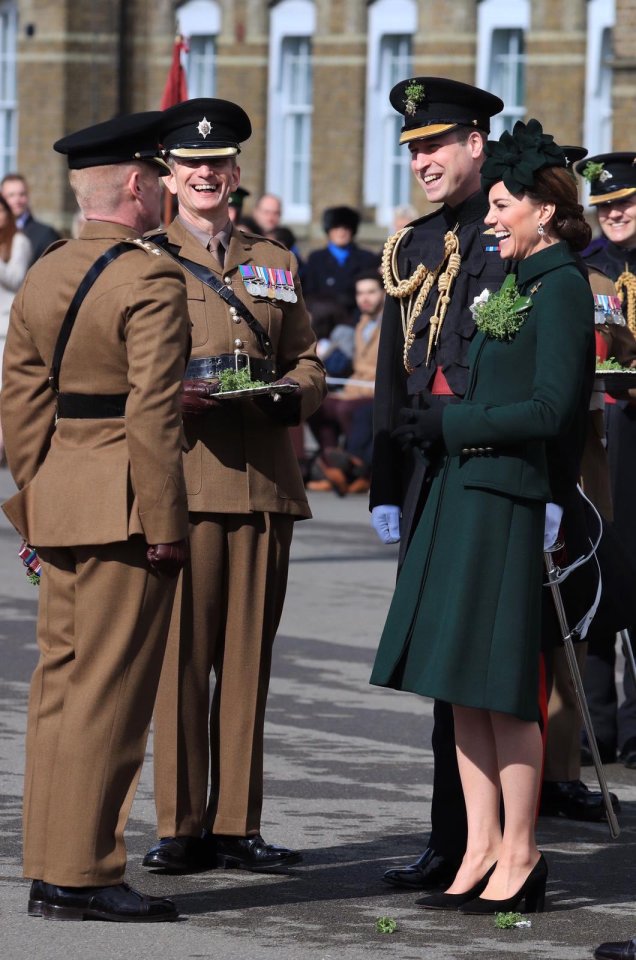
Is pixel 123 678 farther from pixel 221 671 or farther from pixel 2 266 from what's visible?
pixel 2 266

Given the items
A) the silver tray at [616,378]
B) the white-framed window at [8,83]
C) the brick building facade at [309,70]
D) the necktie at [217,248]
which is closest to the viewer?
the necktie at [217,248]

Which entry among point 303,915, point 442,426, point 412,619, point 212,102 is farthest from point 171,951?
point 212,102

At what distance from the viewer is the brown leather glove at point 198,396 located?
21.8 ft

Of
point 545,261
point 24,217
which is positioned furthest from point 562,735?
point 24,217

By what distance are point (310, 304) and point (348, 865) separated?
550 inches

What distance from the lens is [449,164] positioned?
6.71m

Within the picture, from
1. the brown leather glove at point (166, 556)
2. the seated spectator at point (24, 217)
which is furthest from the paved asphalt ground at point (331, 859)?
the seated spectator at point (24, 217)

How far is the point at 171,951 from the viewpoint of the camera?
5.86 meters

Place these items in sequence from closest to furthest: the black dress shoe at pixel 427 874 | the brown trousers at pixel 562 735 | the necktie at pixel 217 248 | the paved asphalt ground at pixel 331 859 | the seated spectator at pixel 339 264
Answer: the paved asphalt ground at pixel 331 859
the black dress shoe at pixel 427 874
the necktie at pixel 217 248
the brown trousers at pixel 562 735
the seated spectator at pixel 339 264

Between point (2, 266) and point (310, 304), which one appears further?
point (310, 304)

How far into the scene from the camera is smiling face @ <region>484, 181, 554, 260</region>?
6.20m

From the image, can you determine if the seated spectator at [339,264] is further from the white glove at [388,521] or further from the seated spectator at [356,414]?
the white glove at [388,521]

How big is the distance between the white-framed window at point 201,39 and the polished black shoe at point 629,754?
2535 centimetres

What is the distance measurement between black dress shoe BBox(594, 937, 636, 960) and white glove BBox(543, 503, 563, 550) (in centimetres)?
110
